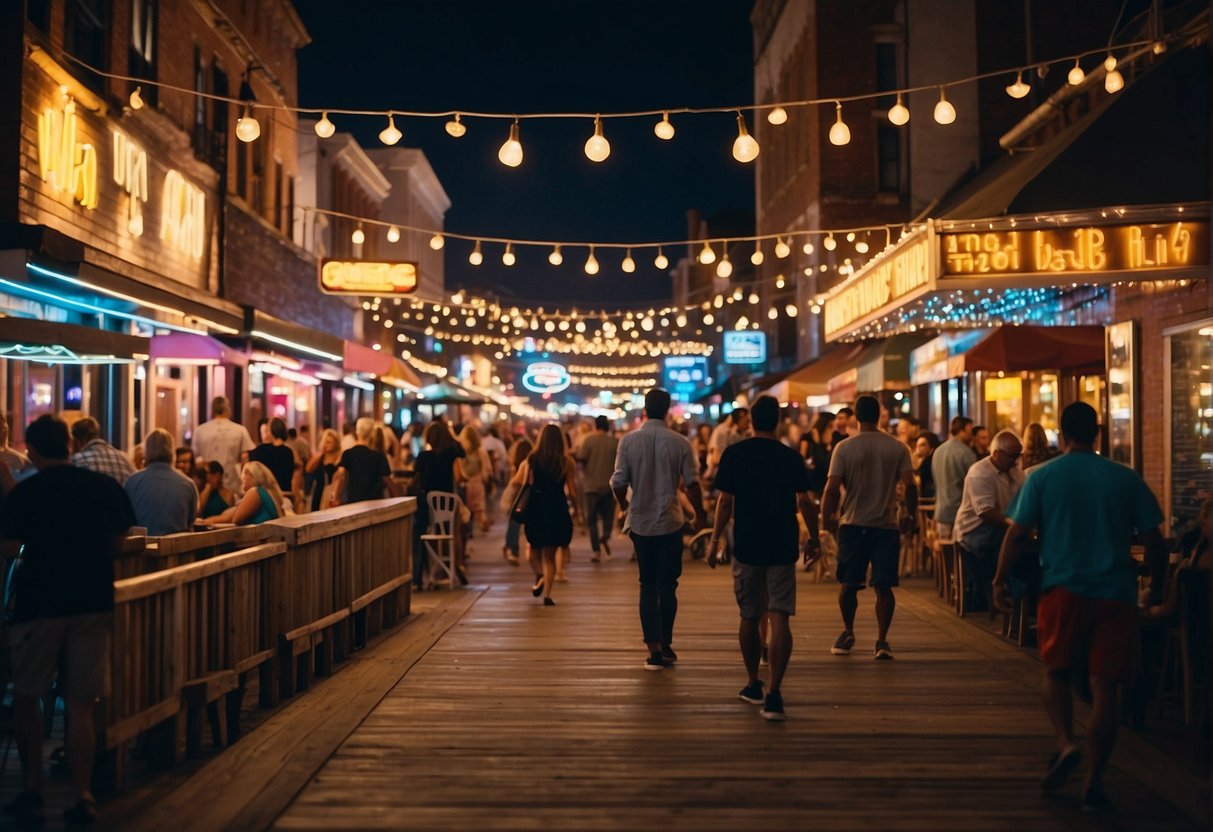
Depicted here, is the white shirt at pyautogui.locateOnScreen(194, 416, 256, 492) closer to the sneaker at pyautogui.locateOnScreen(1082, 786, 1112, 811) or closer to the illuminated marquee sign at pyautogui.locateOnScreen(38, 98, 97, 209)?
the illuminated marquee sign at pyautogui.locateOnScreen(38, 98, 97, 209)

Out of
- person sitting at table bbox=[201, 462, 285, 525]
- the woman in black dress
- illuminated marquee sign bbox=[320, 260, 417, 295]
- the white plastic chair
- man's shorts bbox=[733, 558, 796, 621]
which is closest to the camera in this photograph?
man's shorts bbox=[733, 558, 796, 621]

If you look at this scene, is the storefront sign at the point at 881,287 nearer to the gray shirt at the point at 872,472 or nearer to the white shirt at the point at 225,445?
the gray shirt at the point at 872,472

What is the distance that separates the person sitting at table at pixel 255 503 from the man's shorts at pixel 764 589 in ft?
16.3

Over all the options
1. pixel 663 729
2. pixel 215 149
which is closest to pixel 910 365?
pixel 215 149

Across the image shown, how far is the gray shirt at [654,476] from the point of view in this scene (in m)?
10.4

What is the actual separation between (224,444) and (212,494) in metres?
3.97

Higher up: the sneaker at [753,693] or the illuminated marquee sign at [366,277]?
the illuminated marquee sign at [366,277]

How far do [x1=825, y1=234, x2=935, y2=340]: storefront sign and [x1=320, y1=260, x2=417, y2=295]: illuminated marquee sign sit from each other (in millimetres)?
7630

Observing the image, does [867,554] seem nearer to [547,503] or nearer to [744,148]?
[547,503]

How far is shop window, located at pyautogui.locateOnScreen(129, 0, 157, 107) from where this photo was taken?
64.8 feet

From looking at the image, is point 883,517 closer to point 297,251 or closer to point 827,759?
point 827,759

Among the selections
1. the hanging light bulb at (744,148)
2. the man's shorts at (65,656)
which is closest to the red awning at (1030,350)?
the hanging light bulb at (744,148)

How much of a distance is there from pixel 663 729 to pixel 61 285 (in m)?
9.80

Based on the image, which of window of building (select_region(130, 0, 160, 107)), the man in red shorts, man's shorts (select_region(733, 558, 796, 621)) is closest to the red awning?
man's shorts (select_region(733, 558, 796, 621))
